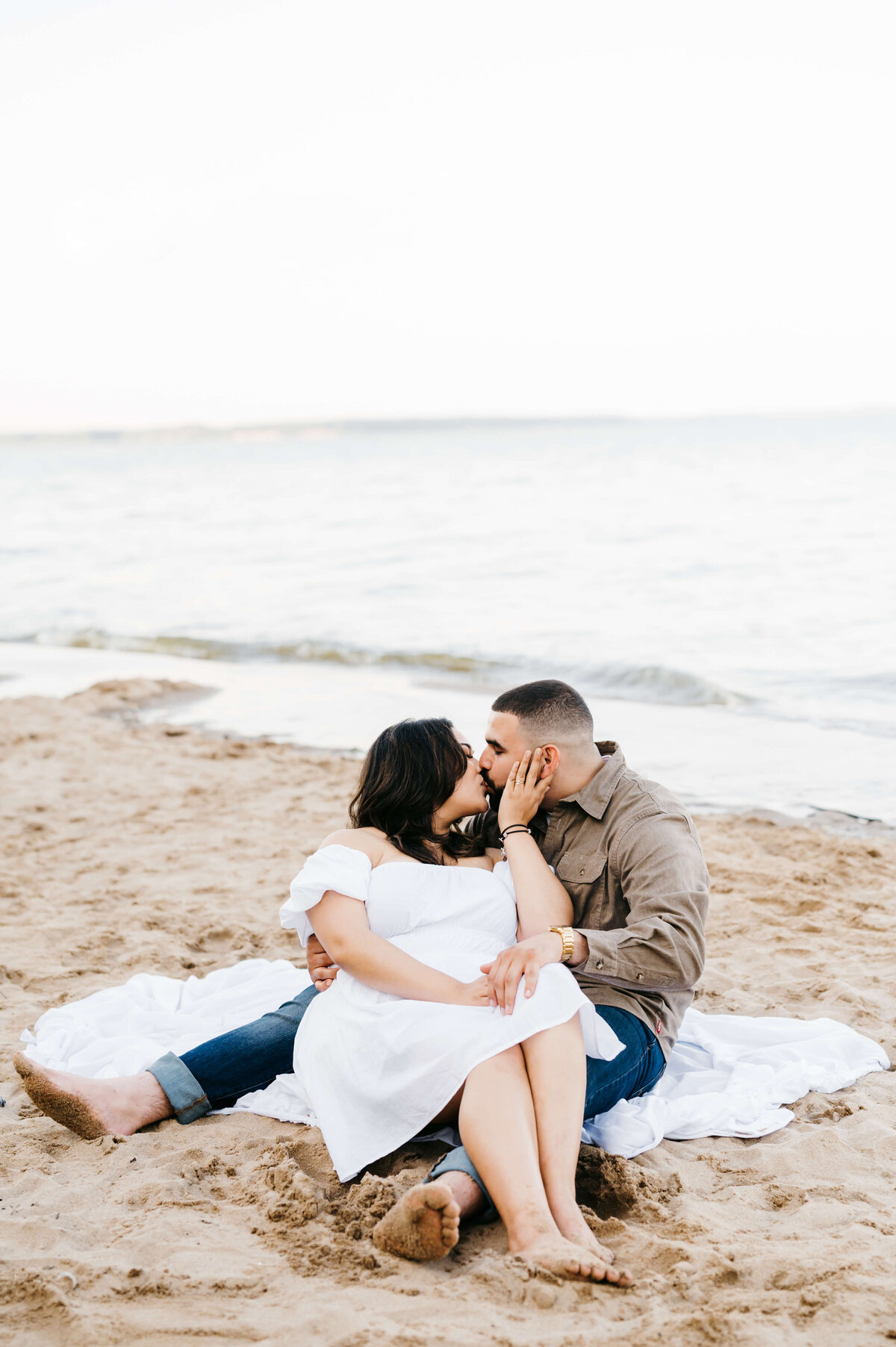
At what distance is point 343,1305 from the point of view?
2189 mm

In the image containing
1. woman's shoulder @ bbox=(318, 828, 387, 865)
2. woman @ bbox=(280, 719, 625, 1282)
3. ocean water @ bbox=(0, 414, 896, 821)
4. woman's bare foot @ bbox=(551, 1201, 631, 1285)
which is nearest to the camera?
woman's bare foot @ bbox=(551, 1201, 631, 1285)

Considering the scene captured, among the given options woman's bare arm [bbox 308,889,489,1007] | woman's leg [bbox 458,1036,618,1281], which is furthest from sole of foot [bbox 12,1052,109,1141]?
woman's leg [bbox 458,1036,618,1281]

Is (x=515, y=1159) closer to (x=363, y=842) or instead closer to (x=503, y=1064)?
(x=503, y=1064)

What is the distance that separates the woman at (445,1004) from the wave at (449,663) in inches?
274

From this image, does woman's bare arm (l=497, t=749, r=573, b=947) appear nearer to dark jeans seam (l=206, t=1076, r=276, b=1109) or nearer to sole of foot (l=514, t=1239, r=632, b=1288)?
sole of foot (l=514, t=1239, r=632, b=1288)

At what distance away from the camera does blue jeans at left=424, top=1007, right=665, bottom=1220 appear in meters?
2.94

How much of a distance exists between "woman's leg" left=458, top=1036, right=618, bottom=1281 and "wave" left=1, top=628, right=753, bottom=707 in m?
7.56

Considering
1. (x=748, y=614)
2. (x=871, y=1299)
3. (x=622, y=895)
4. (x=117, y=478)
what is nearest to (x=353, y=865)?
(x=622, y=895)

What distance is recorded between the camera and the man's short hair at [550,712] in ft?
10.9

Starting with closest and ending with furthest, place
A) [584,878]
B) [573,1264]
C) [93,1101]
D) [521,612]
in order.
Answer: [573,1264] < [93,1101] < [584,878] < [521,612]

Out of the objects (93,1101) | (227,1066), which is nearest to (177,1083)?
(227,1066)

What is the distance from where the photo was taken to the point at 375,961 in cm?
287

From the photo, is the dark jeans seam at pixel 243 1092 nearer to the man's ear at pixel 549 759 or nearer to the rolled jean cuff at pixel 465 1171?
the rolled jean cuff at pixel 465 1171

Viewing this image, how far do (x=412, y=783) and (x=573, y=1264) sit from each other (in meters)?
1.41
